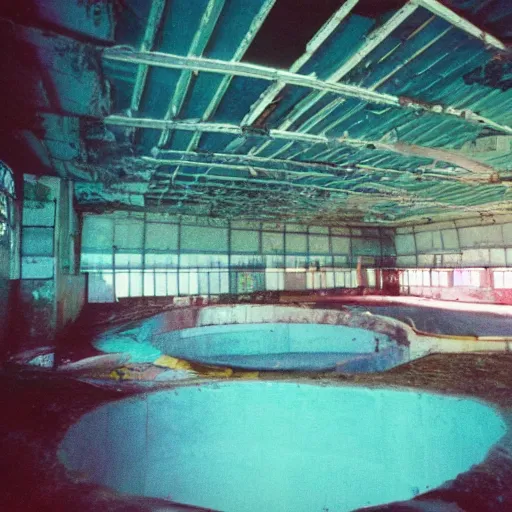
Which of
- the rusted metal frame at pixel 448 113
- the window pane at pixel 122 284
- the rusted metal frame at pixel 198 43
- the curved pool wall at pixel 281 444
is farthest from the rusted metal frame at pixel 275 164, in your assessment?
the window pane at pixel 122 284

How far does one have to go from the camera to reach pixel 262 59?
376 cm

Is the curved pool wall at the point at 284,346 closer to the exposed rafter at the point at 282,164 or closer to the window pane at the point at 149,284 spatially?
the window pane at the point at 149,284

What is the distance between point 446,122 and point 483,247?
1381 centimetres

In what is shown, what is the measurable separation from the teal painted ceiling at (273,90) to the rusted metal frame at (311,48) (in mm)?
15

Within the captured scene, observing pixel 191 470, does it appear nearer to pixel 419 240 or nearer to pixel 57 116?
pixel 57 116

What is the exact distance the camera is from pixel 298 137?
590 cm

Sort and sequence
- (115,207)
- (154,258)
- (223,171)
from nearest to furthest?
(223,171), (115,207), (154,258)

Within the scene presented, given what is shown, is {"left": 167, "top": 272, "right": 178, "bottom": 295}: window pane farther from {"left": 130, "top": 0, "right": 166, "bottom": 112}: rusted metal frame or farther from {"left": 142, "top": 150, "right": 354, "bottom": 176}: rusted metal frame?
{"left": 130, "top": 0, "right": 166, "bottom": 112}: rusted metal frame

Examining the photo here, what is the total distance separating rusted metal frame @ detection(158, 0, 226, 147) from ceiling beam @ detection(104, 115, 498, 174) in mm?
409

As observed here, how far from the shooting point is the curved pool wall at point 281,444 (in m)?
4.70

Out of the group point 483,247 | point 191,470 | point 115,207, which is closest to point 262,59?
point 191,470

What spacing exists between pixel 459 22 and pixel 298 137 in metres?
3.03

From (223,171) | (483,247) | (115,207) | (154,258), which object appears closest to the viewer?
(223,171)

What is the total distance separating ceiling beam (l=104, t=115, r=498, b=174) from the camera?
5.28 m
